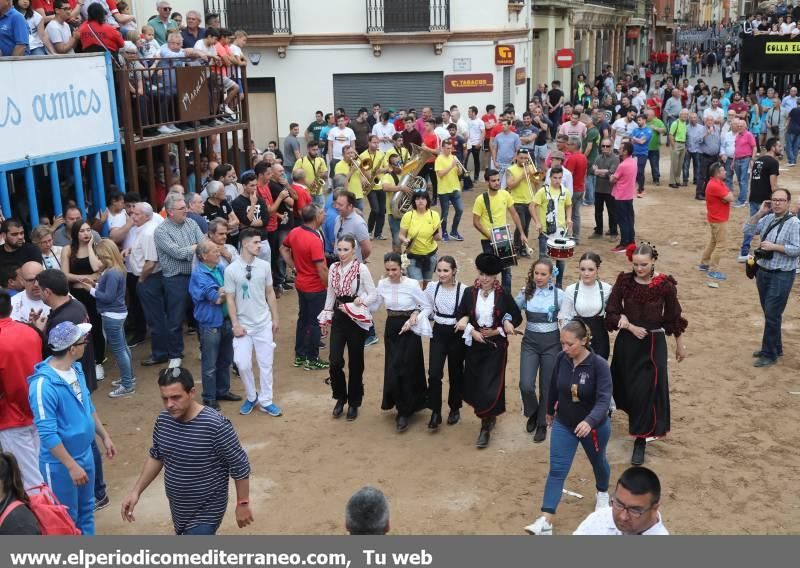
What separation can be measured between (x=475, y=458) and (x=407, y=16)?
1936 centimetres

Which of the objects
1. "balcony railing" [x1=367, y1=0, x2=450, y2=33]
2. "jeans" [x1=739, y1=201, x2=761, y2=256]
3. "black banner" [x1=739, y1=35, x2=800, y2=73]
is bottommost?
"jeans" [x1=739, y1=201, x2=761, y2=256]

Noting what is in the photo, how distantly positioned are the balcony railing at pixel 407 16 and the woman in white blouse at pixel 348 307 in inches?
706

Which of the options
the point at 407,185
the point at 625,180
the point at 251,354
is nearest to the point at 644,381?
the point at 251,354

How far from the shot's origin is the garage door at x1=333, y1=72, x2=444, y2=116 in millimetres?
25359

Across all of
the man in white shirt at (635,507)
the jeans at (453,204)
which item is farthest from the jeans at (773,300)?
the jeans at (453,204)

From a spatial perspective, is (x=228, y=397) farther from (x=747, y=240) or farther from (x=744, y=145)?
(x=744, y=145)

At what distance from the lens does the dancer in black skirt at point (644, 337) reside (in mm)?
7156

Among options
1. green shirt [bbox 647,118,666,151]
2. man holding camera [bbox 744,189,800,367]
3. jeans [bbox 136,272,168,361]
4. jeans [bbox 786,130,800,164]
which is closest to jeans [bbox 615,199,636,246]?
man holding camera [bbox 744,189,800,367]

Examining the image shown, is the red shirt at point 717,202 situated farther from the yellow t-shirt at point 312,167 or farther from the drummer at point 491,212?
the yellow t-shirt at point 312,167

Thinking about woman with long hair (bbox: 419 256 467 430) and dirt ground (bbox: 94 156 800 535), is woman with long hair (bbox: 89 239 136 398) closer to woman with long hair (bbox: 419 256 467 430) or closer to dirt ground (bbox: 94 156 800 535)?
dirt ground (bbox: 94 156 800 535)

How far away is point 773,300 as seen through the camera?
928 cm

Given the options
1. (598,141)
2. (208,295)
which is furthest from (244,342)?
(598,141)

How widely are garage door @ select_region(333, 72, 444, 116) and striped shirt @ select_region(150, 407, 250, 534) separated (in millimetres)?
21319
